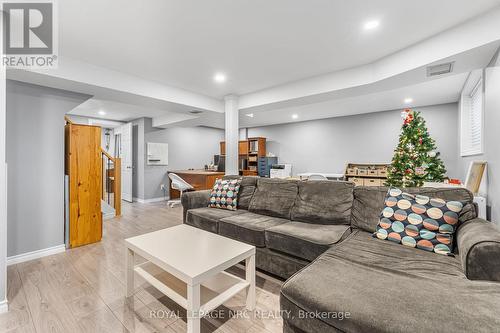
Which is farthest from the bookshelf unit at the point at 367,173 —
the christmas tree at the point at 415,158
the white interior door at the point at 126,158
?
the white interior door at the point at 126,158

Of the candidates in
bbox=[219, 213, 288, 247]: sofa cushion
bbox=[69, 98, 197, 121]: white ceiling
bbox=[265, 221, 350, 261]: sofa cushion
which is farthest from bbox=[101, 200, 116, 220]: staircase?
bbox=[265, 221, 350, 261]: sofa cushion

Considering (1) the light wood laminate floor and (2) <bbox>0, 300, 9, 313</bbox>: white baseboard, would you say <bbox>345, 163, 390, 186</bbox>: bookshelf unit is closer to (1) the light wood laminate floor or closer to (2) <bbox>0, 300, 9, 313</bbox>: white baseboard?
(1) the light wood laminate floor

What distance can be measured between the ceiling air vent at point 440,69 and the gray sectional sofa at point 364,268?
1.34 metres

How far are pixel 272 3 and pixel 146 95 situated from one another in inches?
91.2

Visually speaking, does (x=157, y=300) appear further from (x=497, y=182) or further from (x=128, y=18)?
(x=497, y=182)

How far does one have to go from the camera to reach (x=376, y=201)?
2125mm

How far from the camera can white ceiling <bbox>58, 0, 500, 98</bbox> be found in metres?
1.80

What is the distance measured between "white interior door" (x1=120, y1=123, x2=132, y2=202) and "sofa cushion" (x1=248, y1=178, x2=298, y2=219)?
463cm

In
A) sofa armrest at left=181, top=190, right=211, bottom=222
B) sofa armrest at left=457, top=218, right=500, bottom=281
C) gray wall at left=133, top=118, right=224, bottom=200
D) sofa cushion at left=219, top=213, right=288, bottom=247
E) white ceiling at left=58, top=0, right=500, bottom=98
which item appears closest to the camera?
sofa armrest at left=457, top=218, right=500, bottom=281

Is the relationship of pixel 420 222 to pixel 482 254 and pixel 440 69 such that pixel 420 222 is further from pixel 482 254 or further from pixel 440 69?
pixel 440 69

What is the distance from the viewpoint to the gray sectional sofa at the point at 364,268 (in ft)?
3.06

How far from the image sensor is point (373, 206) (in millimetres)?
2127

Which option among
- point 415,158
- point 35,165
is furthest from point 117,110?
point 415,158

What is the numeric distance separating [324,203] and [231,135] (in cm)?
227
